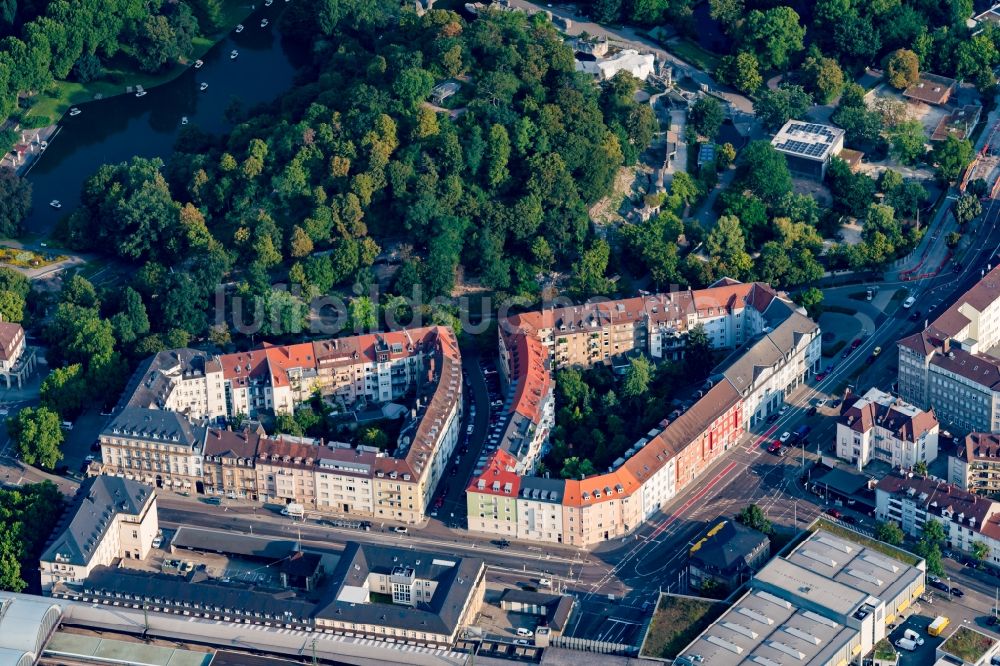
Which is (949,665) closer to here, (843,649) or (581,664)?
(843,649)

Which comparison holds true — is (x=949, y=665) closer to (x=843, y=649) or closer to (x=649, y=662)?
(x=843, y=649)

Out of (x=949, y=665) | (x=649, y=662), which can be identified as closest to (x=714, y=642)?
(x=649, y=662)

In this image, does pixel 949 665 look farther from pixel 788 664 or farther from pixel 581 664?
pixel 581 664

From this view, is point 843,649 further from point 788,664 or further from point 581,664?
point 581,664

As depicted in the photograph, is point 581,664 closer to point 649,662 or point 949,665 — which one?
point 649,662

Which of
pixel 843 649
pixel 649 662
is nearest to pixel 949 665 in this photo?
pixel 843 649
